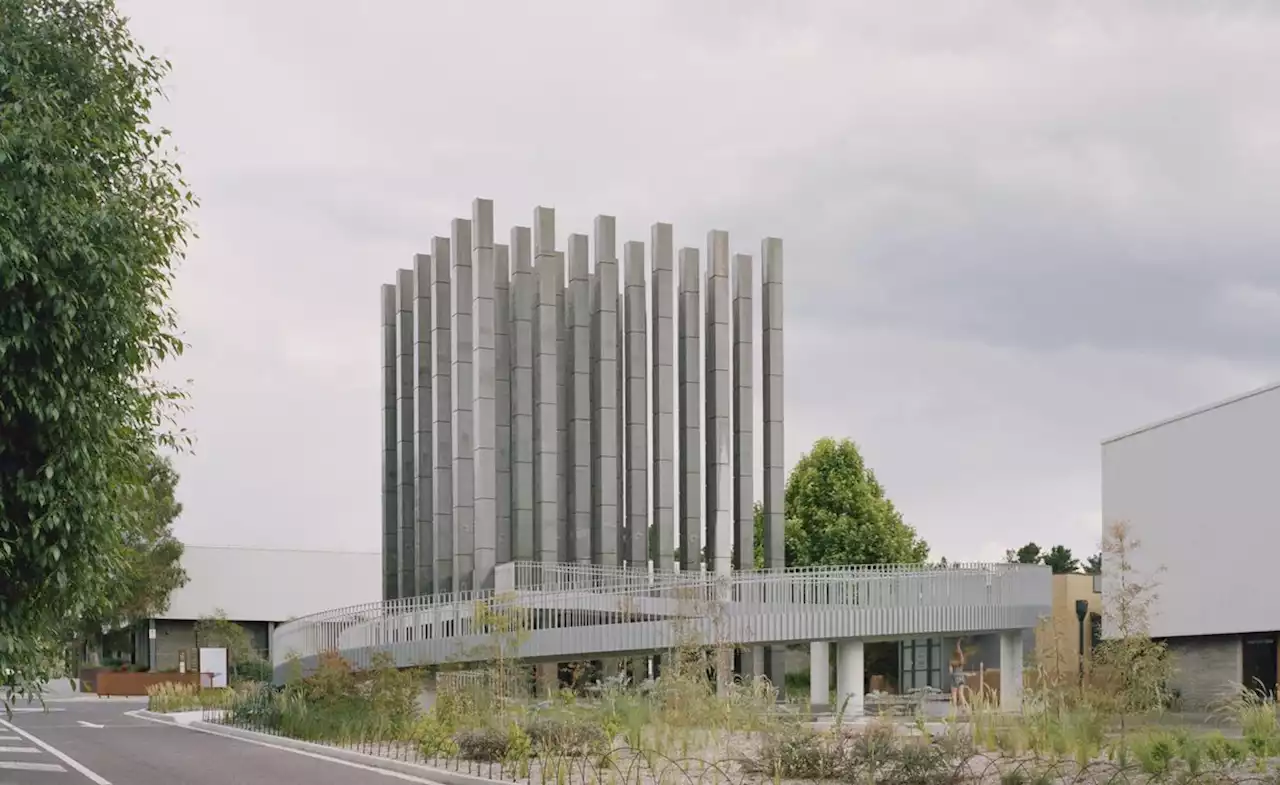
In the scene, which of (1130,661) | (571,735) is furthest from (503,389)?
(1130,661)

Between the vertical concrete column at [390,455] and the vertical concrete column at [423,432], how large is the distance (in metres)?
4.00

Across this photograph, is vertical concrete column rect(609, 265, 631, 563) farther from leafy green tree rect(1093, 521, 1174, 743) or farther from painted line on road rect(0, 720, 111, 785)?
leafy green tree rect(1093, 521, 1174, 743)

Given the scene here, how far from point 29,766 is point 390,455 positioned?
36.3 m

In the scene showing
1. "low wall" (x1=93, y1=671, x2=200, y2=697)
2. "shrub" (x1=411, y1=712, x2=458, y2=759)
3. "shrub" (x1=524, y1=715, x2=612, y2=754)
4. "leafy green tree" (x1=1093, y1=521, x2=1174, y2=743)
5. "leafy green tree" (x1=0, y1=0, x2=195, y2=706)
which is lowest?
"low wall" (x1=93, y1=671, x2=200, y2=697)

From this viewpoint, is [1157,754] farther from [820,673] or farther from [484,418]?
[484,418]

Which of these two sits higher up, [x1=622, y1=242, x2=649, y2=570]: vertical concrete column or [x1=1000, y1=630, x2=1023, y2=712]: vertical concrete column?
[x1=622, y1=242, x2=649, y2=570]: vertical concrete column

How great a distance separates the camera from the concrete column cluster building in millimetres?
47188

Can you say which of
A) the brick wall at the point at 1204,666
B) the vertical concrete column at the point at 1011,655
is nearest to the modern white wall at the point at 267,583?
the vertical concrete column at the point at 1011,655

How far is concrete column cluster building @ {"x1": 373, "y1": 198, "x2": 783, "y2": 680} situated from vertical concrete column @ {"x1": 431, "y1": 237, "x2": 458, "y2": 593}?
52 millimetres

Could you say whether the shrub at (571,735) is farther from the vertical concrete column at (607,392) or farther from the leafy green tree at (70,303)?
the vertical concrete column at (607,392)

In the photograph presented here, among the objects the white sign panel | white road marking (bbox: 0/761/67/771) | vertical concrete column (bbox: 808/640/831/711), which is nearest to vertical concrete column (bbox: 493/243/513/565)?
vertical concrete column (bbox: 808/640/831/711)

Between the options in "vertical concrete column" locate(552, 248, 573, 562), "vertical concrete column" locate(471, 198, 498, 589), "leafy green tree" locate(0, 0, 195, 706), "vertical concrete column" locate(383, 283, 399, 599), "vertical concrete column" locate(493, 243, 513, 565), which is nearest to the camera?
"leafy green tree" locate(0, 0, 195, 706)

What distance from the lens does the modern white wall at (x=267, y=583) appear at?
71625 millimetres

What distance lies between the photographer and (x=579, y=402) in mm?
48781
